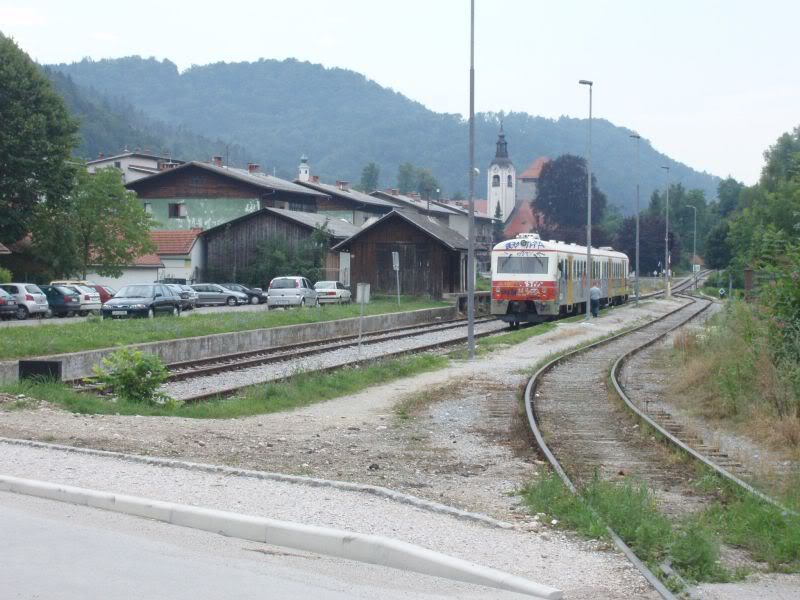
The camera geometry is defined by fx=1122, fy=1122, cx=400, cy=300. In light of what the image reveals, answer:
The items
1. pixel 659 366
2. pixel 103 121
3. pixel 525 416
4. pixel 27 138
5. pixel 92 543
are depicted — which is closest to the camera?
pixel 92 543

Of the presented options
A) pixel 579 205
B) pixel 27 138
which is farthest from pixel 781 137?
pixel 27 138

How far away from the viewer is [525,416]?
17.3 meters

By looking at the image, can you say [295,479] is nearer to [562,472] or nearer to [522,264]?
[562,472]

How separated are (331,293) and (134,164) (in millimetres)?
53687

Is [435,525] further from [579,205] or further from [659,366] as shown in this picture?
[579,205]

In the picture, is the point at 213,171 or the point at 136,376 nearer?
the point at 136,376

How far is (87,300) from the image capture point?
48.2 metres

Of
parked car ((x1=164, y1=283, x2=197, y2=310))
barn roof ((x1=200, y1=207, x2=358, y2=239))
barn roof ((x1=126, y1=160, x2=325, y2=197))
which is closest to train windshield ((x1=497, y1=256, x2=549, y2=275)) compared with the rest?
parked car ((x1=164, y1=283, x2=197, y2=310))

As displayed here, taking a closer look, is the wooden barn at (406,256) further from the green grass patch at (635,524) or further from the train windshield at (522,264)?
the green grass patch at (635,524)

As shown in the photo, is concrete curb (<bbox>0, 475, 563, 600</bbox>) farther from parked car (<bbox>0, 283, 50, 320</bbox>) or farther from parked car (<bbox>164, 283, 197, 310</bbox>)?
parked car (<bbox>164, 283, 197, 310</bbox>)

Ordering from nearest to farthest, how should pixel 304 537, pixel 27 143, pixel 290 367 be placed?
pixel 304 537
pixel 290 367
pixel 27 143

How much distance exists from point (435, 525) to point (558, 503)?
1.44 m

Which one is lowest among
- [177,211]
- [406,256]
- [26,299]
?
[26,299]

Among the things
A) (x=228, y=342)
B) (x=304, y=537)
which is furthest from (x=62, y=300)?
(x=304, y=537)
